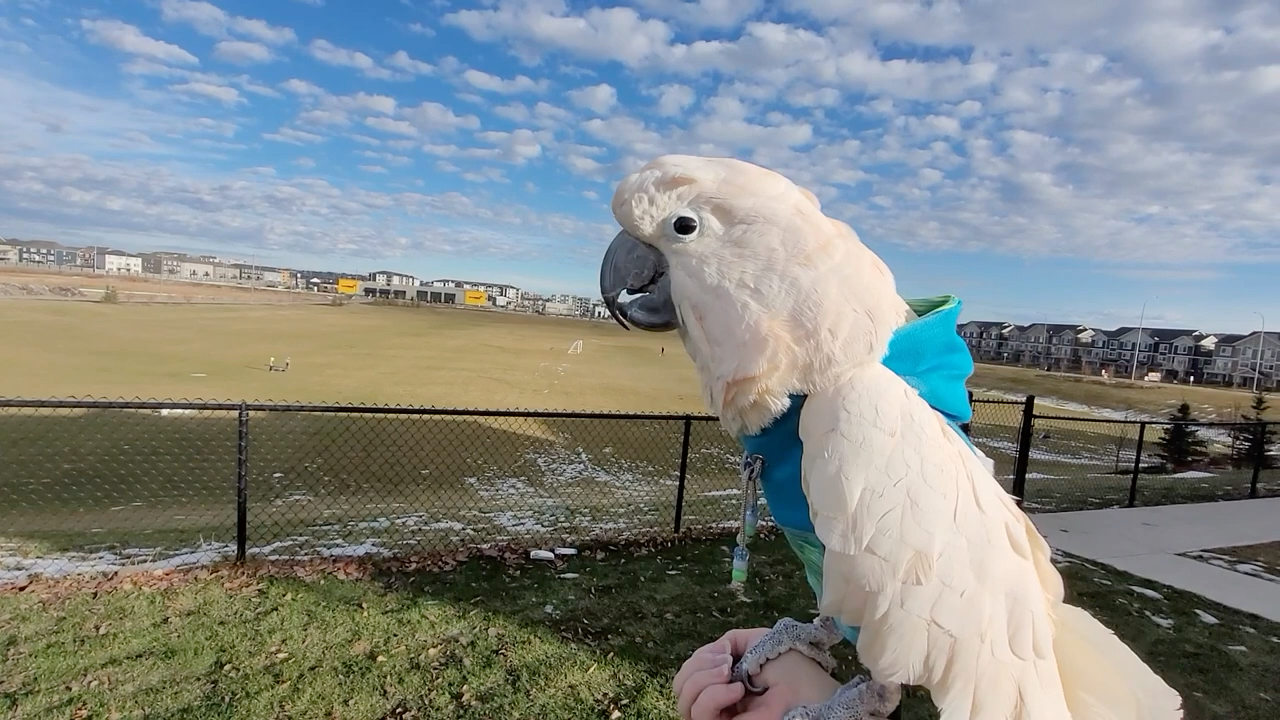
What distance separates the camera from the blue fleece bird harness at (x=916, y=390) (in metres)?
1.16

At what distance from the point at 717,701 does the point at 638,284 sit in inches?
31.1

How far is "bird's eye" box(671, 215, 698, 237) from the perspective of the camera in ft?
3.89

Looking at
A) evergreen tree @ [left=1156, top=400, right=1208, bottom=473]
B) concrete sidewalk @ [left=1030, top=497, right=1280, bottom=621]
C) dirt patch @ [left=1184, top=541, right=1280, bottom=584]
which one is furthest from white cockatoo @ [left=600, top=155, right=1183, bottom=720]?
evergreen tree @ [left=1156, top=400, right=1208, bottom=473]

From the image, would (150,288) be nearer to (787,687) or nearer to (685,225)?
(685,225)

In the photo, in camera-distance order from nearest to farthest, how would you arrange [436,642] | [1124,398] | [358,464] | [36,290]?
[436,642] → [358,464] → [1124,398] → [36,290]

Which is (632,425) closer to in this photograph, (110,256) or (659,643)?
(659,643)

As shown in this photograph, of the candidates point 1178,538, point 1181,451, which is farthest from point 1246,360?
point 1178,538

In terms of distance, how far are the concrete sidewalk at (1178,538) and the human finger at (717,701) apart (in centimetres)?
502

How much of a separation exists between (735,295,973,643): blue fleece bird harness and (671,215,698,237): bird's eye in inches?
14.1

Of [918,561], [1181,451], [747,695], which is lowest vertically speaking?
[1181,451]

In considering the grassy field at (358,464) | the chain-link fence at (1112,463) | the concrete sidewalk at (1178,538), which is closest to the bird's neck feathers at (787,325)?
the grassy field at (358,464)

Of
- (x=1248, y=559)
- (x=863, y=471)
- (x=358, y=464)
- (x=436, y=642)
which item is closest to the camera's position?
(x=863, y=471)

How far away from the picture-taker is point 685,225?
1.19 m

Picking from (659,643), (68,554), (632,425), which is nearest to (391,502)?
(68,554)
